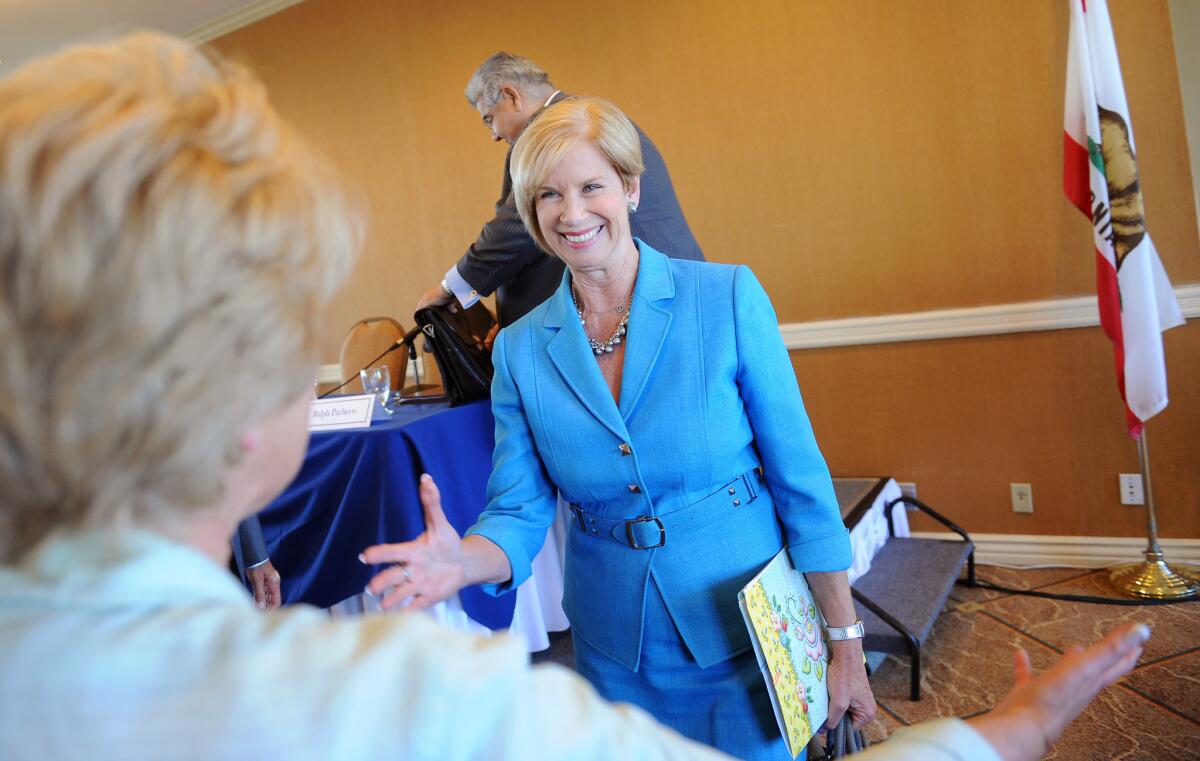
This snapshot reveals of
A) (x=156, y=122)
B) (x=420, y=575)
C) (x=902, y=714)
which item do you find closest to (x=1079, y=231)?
(x=902, y=714)

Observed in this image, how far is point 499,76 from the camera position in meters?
3.12

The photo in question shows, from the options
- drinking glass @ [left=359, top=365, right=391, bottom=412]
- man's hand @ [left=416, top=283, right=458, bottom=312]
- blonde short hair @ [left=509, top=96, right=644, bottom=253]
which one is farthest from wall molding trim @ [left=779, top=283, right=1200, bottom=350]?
blonde short hair @ [left=509, top=96, right=644, bottom=253]

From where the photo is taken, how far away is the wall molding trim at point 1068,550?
3545 mm

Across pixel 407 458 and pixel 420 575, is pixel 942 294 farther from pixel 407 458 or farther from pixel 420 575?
pixel 420 575

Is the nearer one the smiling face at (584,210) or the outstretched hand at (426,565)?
the outstretched hand at (426,565)

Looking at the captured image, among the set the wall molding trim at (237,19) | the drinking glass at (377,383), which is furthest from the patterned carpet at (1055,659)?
the wall molding trim at (237,19)

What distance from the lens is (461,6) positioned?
16.4ft

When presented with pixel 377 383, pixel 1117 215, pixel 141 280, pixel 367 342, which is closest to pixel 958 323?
pixel 1117 215

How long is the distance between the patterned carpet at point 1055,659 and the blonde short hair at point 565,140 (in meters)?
1.91

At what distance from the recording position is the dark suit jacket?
2721mm

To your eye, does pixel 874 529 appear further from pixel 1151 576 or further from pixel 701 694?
pixel 701 694

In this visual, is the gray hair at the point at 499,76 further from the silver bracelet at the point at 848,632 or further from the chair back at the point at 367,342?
the silver bracelet at the point at 848,632

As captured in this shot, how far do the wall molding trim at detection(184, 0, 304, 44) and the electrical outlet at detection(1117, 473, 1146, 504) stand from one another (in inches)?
216

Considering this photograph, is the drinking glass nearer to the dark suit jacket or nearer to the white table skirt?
the dark suit jacket
